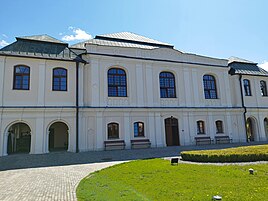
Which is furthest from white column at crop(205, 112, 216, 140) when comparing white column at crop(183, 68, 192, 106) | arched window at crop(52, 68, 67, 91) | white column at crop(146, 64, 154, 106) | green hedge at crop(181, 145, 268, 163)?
arched window at crop(52, 68, 67, 91)

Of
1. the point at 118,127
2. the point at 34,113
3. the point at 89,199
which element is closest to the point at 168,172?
the point at 89,199

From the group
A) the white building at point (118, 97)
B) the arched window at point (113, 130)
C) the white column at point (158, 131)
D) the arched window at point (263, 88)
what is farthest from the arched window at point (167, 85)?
the arched window at point (263, 88)

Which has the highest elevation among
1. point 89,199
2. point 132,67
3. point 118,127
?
point 132,67

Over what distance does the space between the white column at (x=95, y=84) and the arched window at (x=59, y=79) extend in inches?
91.5

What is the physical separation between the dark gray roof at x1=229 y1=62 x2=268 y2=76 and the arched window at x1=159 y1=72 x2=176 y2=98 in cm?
811

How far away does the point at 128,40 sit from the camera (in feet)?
76.2

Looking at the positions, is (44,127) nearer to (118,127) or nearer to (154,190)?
(118,127)

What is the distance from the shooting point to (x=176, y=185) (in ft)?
20.6

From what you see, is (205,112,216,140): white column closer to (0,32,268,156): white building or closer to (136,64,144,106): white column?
(0,32,268,156): white building

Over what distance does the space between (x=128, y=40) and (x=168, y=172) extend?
58.9 feet

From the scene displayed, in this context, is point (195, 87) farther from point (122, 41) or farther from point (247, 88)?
point (122, 41)

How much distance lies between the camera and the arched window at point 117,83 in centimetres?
Answer: 1884

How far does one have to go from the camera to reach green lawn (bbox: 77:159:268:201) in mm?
5285

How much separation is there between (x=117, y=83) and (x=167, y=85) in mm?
5211
